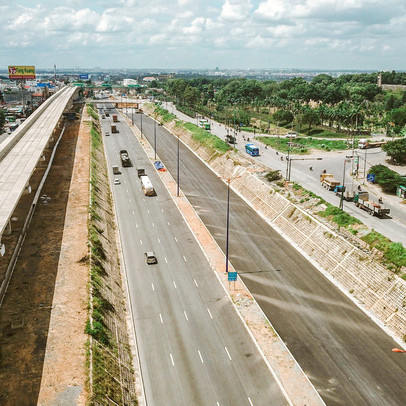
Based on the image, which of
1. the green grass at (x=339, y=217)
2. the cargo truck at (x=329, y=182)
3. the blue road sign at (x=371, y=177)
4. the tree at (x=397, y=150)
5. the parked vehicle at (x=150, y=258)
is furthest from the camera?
the tree at (x=397, y=150)

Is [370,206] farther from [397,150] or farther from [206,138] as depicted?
[206,138]

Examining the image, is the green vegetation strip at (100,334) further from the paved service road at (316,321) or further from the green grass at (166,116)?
the green grass at (166,116)

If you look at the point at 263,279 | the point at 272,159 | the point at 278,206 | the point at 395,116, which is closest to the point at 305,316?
the point at 263,279

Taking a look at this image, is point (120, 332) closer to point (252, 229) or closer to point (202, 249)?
point (202, 249)

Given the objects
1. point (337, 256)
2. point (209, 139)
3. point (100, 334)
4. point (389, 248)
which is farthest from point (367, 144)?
point (100, 334)

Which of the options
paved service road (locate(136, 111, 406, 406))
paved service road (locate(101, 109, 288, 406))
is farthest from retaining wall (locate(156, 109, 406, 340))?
paved service road (locate(101, 109, 288, 406))

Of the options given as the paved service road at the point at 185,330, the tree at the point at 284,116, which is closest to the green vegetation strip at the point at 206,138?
the tree at the point at 284,116
